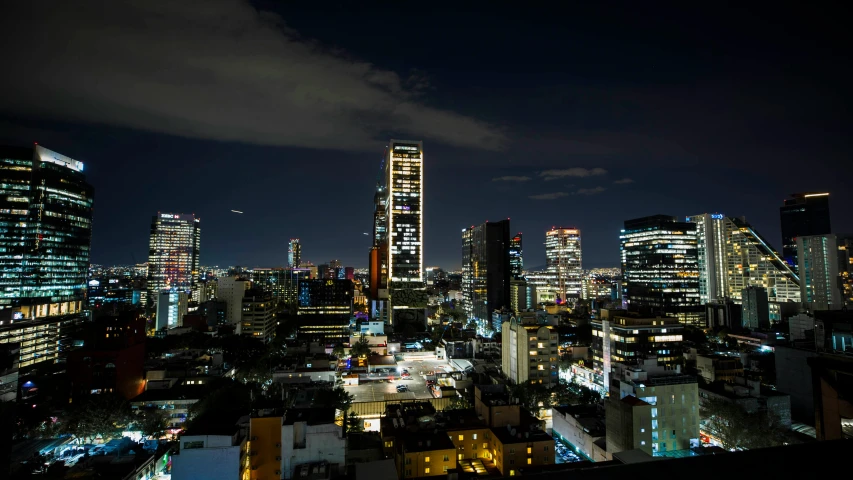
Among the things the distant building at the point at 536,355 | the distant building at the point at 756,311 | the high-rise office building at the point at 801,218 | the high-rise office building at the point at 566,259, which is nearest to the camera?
the distant building at the point at 536,355

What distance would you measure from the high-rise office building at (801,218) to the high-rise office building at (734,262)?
97.1 ft

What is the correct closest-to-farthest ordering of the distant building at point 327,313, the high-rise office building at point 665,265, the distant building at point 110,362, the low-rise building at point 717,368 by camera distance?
the distant building at point 110,362 → the low-rise building at point 717,368 → the distant building at point 327,313 → the high-rise office building at point 665,265

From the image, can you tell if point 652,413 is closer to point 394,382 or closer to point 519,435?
point 519,435

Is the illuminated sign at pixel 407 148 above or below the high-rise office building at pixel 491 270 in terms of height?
above

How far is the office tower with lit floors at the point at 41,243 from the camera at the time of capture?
39.3m

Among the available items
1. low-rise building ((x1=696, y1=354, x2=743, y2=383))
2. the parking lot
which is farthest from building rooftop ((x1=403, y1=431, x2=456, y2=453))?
low-rise building ((x1=696, y1=354, x2=743, y2=383))

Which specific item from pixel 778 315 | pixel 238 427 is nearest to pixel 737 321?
pixel 778 315

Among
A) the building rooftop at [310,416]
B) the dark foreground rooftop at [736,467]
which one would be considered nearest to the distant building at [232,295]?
the building rooftop at [310,416]

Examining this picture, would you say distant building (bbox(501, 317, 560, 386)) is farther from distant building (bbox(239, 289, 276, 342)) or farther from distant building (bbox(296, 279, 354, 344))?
distant building (bbox(239, 289, 276, 342))

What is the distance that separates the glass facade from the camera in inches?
2520

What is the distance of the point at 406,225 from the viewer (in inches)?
2544

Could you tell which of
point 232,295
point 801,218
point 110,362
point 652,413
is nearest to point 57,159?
point 232,295

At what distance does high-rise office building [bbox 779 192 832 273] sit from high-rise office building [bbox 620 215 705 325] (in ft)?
141

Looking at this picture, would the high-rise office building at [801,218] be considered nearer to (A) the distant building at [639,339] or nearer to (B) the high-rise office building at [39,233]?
(A) the distant building at [639,339]
